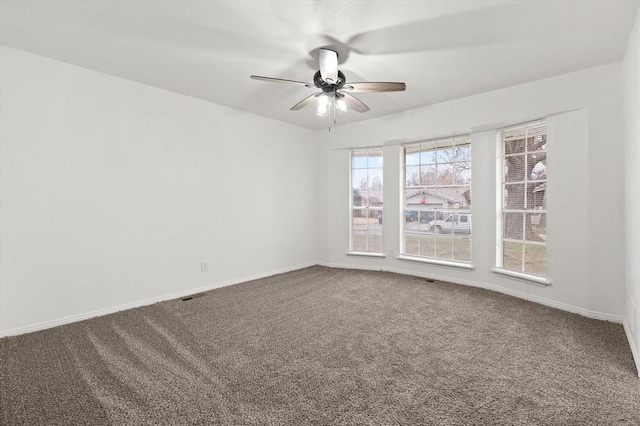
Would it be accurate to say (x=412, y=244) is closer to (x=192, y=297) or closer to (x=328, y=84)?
(x=328, y=84)

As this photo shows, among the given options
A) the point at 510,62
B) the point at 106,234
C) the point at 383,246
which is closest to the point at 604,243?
the point at 510,62

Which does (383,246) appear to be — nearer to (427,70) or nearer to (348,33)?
(427,70)

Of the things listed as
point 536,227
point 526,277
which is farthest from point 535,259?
point 536,227

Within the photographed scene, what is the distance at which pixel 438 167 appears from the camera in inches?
182

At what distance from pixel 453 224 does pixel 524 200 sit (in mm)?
1007

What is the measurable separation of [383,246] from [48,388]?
171 inches

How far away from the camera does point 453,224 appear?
4.49 m

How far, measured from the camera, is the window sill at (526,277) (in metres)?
3.40

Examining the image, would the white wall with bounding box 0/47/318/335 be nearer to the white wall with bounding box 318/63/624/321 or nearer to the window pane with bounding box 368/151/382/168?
the window pane with bounding box 368/151/382/168

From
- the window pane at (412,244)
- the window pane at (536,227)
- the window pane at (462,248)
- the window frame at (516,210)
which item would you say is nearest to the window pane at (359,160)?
the window pane at (412,244)

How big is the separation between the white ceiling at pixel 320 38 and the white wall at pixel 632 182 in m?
0.27

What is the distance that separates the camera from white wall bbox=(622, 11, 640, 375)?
7.10 ft

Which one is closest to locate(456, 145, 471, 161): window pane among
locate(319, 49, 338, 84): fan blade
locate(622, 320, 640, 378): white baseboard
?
locate(622, 320, 640, 378): white baseboard

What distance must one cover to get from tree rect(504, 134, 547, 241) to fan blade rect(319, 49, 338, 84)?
2.73 metres
